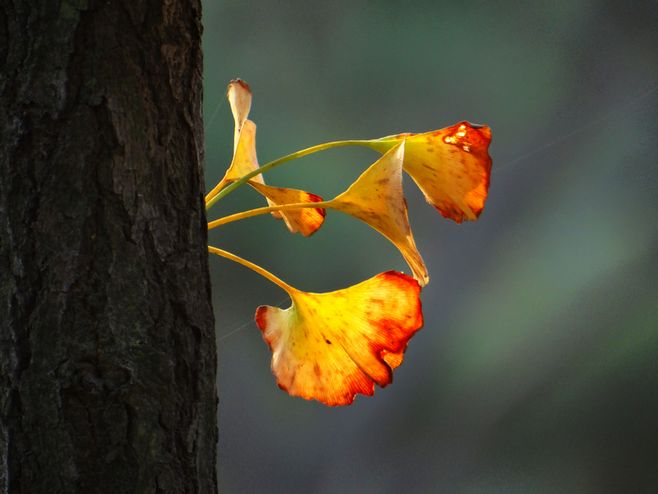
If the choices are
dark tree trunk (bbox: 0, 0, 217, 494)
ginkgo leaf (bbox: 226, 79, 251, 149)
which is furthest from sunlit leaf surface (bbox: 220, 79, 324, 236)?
dark tree trunk (bbox: 0, 0, 217, 494)

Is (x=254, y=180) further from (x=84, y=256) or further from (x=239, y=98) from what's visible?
(x=84, y=256)

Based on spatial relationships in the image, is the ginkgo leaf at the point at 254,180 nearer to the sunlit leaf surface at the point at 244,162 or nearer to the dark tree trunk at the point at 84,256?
the sunlit leaf surface at the point at 244,162

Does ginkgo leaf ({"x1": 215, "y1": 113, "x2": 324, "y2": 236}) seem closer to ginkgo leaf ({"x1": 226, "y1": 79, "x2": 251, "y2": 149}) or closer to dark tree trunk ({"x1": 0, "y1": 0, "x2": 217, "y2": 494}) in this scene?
ginkgo leaf ({"x1": 226, "y1": 79, "x2": 251, "y2": 149})

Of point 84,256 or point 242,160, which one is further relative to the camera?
point 242,160

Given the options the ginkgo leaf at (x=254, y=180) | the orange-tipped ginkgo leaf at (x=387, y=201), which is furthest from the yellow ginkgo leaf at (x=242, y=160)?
the orange-tipped ginkgo leaf at (x=387, y=201)

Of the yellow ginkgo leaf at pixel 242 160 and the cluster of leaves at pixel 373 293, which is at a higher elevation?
the yellow ginkgo leaf at pixel 242 160

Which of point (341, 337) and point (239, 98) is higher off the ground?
point (239, 98)

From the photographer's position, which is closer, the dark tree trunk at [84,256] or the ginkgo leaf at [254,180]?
the dark tree trunk at [84,256]

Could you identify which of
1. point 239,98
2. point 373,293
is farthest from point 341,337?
point 239,98
